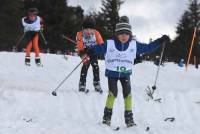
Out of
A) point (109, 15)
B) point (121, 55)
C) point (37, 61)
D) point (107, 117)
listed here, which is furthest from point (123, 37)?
point (109, 15)

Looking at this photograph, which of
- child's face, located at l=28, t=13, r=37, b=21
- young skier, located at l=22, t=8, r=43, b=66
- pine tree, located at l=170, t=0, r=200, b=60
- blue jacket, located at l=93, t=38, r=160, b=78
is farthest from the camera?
pine tree, located at l=170, t=0, r=200, b=60

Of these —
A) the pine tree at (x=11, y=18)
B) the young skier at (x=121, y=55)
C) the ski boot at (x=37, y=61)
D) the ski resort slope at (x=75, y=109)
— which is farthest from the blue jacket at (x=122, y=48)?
the pine tree at (x=11, y=18)

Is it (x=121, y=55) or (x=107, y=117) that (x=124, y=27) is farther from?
(x=107, y=117)

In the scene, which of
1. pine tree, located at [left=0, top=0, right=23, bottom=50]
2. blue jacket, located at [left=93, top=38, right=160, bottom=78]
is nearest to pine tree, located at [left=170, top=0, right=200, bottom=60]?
pine tree, located at [left=0, top=0, right=23, bottom=50]

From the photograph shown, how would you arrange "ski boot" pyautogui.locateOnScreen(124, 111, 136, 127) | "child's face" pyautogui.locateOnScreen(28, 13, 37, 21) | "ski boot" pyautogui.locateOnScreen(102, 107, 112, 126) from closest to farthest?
1. "ski boot" pyautogui.locateOnScreen(124, 111, 136, 127)
2. "ski boot" pyautogui.locateOnScreen(102, 107, 112, 126)
3. "child's face" pyautogui.locateOnScreen(28, 13, 37, 21)

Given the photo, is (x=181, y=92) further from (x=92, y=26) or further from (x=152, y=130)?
(x=152, y=130)

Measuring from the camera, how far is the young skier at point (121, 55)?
1268 centimetres

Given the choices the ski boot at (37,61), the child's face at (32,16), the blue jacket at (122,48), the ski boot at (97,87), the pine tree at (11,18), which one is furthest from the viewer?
the pine tree at (11,18)

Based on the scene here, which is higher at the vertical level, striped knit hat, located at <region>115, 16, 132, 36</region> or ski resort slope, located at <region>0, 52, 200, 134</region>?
striped knit hat, located at <region>115, 16, 132, 36</region>

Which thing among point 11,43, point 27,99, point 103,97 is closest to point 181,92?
point 103,97

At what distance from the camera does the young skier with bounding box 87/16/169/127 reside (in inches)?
499

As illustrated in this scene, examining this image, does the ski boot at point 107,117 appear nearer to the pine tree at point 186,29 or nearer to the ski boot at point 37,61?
the ski boot at point 37,61

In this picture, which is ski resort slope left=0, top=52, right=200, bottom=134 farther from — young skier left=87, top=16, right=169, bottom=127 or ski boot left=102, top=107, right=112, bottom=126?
young skier left=87, top=16, right=169, bottom=127

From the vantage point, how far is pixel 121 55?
12.8 metres
